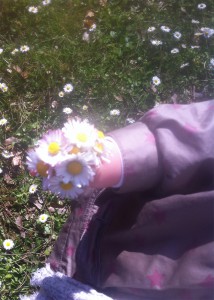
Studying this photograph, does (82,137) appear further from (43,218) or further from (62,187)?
(43,218)

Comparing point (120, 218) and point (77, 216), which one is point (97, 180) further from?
point (77, 216)

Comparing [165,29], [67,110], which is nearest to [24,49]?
[67,110]

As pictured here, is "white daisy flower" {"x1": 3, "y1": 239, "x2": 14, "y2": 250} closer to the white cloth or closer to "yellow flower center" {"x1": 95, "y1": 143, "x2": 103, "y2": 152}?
the white cloth

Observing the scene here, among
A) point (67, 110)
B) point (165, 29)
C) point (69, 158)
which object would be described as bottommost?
point (67, 110)

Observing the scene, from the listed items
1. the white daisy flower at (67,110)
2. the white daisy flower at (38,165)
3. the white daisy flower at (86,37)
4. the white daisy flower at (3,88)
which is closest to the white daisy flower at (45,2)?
the white daisy flower at (86,37)

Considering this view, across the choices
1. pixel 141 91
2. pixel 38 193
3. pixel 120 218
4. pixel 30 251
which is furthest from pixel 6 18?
pixel 120 218

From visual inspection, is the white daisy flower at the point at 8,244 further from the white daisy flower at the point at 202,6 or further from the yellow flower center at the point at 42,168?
the white daisy flower at the point at 202,6
